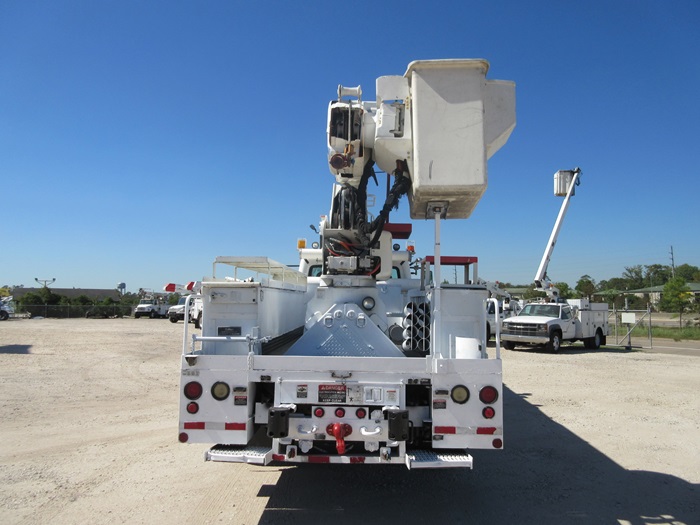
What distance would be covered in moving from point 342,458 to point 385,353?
1120 millimetres

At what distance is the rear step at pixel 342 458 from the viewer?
158 inches

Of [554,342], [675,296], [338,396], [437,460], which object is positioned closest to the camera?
[437,460]

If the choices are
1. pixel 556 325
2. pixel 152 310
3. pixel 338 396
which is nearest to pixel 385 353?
pixel 338 396

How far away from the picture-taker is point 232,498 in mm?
4883

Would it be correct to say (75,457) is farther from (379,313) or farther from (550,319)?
(550,319)

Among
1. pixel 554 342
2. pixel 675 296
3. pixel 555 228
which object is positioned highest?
pixel 555 228

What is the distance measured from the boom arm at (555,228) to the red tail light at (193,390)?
893 inches

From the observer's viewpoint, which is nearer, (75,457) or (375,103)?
(375,103)

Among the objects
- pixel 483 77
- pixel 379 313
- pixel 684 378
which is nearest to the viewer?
pixel 483 77

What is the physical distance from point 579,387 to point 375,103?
9.07 meters

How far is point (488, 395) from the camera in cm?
416

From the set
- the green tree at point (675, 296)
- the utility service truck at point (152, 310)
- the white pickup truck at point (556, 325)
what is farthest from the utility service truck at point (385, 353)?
the green tree at point (675, 296)

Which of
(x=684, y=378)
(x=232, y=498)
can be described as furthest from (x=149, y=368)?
(x=684, y=378)

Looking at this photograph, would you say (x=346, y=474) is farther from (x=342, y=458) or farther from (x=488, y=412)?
(x=488, y=412)
